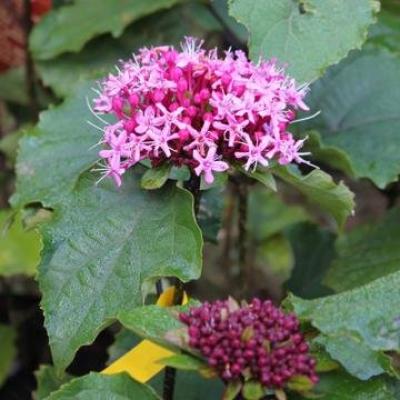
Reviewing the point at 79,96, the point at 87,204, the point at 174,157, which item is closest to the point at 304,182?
the point at 174,157

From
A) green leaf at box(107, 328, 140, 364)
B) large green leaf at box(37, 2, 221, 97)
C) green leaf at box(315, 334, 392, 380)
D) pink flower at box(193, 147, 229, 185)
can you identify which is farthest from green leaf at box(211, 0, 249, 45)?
green leaf at box(315, 334, 392, 380)

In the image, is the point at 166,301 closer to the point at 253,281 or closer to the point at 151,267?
the point at 151,267

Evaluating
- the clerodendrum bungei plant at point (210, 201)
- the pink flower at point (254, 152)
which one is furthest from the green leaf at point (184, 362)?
the pink flower at point (254, 152)

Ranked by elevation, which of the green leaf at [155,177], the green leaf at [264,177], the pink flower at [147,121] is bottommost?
the green leaf at [155,177]

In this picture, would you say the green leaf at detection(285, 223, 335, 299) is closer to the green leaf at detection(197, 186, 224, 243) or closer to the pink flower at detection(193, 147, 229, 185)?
the green leaf at detection(197, 186, 224, 243)

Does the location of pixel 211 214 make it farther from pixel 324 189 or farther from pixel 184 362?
pixel 184 362

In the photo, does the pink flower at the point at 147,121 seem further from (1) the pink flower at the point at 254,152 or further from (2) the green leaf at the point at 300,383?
(2) the green leaf at the point at 300,383

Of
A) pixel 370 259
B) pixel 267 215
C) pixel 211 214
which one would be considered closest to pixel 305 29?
pixel 211 214
